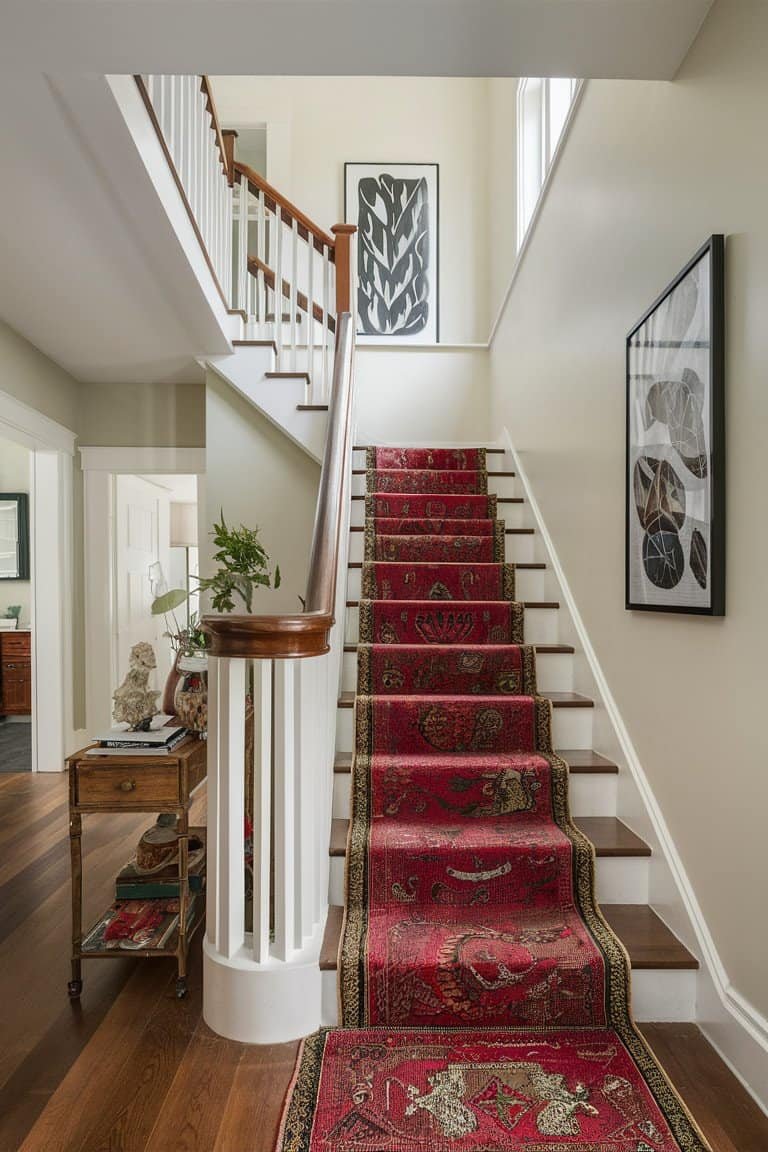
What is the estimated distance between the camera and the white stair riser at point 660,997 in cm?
174

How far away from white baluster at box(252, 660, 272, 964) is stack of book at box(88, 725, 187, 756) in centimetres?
37

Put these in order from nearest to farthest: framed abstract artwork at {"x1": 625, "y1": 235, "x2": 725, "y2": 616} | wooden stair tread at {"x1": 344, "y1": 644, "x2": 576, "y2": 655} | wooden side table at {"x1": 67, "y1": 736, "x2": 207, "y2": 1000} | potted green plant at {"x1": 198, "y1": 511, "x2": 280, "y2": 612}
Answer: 1. framed abstract artwork at {"x1": 625, "y1": 235, "x2": 725, "y2": 616}
2. wooden side table at {"x1": 67, "y1": 736, "x2": 207, "y2": 1000}
3. wooden stair tread at {"x1": 344, "y1": 644, "x2": 576, "y2": 655}
4. potted green plant at {"x1": 198, "y1": 511, "x2": 280, "y2": 612}

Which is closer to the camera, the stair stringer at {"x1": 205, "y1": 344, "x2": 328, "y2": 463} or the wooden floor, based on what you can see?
the wooden floor

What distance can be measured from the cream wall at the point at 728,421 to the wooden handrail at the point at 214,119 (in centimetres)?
171

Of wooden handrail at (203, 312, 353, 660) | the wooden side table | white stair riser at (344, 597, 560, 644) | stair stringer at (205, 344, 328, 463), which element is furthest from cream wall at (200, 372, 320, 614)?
the wooden side table

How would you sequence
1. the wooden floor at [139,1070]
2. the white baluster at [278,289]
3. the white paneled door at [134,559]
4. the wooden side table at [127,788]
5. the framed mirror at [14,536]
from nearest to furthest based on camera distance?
the wooden floor at [139,1070]
the wooden side table at [127,788]
the white baluster at [278,289]
the white paneled door at [134,559]
the framed mirror at [14,536]

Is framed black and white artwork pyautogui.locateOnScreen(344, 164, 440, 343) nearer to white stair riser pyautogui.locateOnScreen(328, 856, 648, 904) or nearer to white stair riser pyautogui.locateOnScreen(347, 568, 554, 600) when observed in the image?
white stair riser pyautogui.locateOnScreen(347, 568, 554, 600)

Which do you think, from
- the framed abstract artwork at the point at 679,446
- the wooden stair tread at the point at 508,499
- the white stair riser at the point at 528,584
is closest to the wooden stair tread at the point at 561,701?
the framed abstract artwork at the point at 679,446

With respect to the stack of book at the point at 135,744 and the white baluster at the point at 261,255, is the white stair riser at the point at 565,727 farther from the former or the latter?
the white baluster at the point at 261,255

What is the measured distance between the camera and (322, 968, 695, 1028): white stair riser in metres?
1.74

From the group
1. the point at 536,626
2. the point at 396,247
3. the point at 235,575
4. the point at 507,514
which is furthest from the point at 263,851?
the point at 396,247

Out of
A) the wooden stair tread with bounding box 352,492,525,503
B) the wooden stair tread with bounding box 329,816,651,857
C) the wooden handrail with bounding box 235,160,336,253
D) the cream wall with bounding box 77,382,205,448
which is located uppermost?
the wooden handrail with bounding box 235,160,336,253

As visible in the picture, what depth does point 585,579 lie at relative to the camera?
2.71 m

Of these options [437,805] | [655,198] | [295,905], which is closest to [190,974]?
[295,905]
